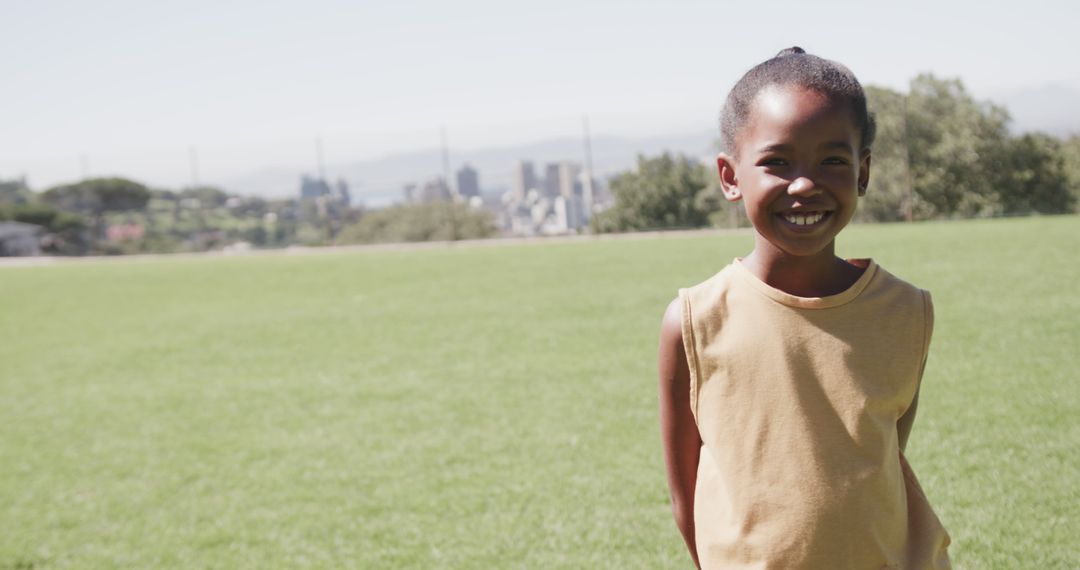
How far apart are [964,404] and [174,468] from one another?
404cm

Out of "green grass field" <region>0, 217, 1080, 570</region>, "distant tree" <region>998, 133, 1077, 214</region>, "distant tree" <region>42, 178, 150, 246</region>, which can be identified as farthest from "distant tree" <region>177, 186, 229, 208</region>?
"distant tree" <region>998, 133, 1077, 214</region>

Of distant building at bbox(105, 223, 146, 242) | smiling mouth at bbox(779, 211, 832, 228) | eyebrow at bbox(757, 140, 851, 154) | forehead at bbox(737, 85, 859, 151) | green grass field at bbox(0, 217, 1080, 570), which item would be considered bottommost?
green grass field at bbox(0, 217, 1080, 570)

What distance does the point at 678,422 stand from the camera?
1.59 metres

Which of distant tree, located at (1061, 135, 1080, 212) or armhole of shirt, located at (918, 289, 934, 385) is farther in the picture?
distant tree, located at (1061, 135, 1080, 212)

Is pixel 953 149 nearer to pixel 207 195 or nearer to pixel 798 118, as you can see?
pixel 207 195

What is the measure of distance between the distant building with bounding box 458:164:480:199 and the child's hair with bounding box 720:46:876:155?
25.2 meters

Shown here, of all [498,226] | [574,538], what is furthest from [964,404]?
[498,226]

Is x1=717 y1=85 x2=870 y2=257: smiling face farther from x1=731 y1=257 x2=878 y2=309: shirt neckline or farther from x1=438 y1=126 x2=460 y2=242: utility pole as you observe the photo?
x1=438 y1=126 x2=460 y2=242: utility pole

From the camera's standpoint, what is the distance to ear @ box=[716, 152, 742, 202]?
1533 mm

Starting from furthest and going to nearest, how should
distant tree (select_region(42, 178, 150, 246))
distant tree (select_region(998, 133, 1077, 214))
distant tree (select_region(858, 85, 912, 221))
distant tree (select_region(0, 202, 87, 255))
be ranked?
distant tree (select_region(998, 133, 1077, 214)), distant tree (select_region(42, 178, 150, 246)), distant tree (select_region(0, 202, 87, 255)), distant tree (select_region(858, 85, 912, 221))

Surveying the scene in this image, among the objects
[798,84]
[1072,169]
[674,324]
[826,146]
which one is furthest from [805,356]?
[1072,169]

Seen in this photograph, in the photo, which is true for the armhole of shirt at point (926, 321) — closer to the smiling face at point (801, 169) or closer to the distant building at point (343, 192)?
the smiling face at point (801, 169)

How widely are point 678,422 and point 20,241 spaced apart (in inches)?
1088

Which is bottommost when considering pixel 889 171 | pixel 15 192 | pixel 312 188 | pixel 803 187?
pixel 803 187
